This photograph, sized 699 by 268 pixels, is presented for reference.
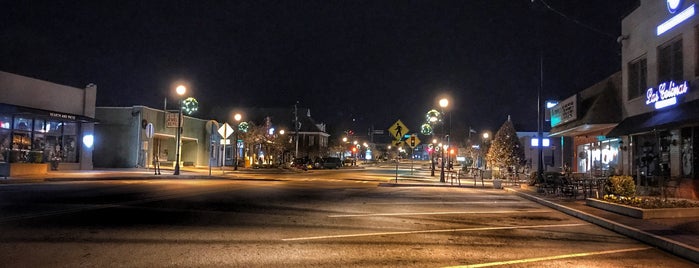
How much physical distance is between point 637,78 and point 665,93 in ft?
13.7

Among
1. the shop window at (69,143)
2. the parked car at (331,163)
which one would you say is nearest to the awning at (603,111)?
the shop window at (69,143)

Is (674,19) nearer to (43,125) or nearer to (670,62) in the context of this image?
(670,62)

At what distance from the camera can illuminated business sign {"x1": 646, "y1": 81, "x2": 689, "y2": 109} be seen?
61.2 ft

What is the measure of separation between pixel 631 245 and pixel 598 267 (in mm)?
3023

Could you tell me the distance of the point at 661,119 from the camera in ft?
63.0

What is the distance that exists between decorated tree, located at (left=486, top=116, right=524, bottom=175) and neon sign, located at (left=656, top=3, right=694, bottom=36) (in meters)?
22.0

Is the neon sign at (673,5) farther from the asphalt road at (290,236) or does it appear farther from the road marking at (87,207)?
the road marking at (87,207)

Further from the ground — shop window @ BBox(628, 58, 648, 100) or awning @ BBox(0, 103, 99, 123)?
shop window @ BBox(628, 58, 648, 100)

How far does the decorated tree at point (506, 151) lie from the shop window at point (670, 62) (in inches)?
850

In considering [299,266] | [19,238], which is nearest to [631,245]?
[299,266]

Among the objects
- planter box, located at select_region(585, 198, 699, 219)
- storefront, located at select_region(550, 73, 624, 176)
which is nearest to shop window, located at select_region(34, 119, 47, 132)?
storefront, located at select_region(550, 73, 624, 176)

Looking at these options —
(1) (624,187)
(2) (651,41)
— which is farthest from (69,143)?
(2) (651,41)

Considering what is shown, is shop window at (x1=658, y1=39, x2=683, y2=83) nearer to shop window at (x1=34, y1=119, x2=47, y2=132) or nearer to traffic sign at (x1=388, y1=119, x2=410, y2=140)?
traffic sign at (x1=388, y1=119, x2=410, y2=140)

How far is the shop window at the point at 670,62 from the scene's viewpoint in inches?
778
